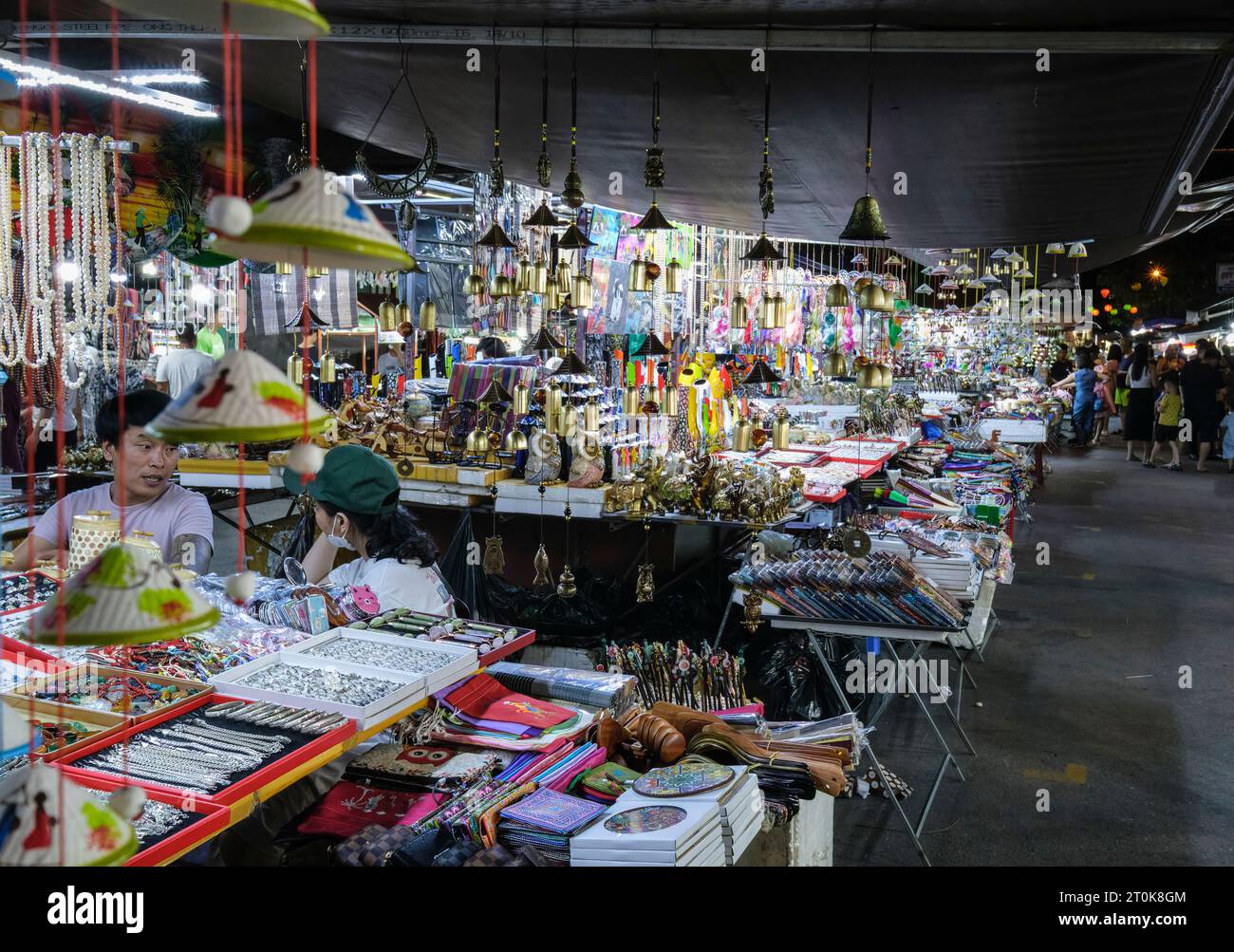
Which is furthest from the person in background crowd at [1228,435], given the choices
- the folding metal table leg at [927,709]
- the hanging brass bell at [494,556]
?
the hanging brass bell at [494,556]

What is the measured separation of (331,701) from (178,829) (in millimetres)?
546

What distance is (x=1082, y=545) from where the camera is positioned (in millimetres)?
9125

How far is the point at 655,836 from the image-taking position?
2035 millimetres

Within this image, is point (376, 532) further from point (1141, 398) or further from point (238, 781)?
point (1141, 398)

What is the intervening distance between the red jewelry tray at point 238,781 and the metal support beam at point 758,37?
1824mm

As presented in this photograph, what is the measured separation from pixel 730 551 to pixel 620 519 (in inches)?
37.3

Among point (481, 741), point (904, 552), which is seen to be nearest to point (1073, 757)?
point (904, 552)

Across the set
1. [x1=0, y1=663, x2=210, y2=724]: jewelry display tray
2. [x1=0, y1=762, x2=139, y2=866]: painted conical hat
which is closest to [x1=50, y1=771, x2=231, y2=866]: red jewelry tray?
[x1=0, y1=663, x2=210, y2=724]: jewelry display tray

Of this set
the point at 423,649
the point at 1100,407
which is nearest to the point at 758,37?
the point at 423,649

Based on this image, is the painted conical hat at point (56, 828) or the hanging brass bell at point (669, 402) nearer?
the painted conical hat at point (56, 828)

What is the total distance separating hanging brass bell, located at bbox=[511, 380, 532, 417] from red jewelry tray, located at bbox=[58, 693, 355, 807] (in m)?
3.33

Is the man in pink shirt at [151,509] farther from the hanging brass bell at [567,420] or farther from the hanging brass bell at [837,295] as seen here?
the hanging brass bell at [837,295]

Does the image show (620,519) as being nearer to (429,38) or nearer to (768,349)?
(429,38)

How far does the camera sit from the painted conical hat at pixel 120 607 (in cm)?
96
